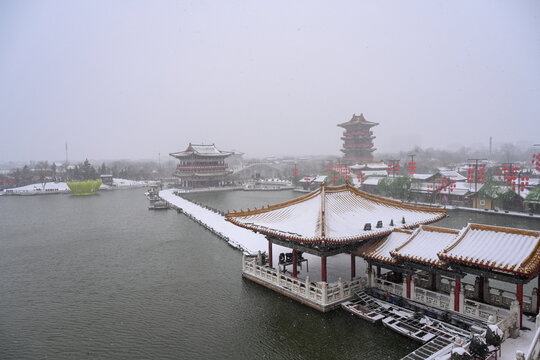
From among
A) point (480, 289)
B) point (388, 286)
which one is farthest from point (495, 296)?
point (388, 286)

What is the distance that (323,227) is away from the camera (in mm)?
13133

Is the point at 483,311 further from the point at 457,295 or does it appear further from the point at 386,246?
the point at 386,246

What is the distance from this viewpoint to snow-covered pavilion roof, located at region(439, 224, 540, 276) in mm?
9578

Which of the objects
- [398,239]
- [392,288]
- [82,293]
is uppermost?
[398,239]

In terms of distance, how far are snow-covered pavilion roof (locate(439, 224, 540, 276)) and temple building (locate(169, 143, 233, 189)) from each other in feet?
186

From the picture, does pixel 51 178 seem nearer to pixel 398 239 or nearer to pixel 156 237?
pixel 156 237

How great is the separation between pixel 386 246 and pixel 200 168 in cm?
5523

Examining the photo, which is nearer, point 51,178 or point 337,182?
point 337,182

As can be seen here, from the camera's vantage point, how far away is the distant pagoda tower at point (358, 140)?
80125 mm

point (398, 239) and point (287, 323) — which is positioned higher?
point (398, 239)

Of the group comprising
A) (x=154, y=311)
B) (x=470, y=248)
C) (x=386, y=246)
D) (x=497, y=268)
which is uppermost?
(x=470, y=248)

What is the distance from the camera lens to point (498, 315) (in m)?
10.5

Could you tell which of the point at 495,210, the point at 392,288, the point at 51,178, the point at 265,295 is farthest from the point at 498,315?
the point at 51,178

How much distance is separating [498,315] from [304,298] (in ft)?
20.8
